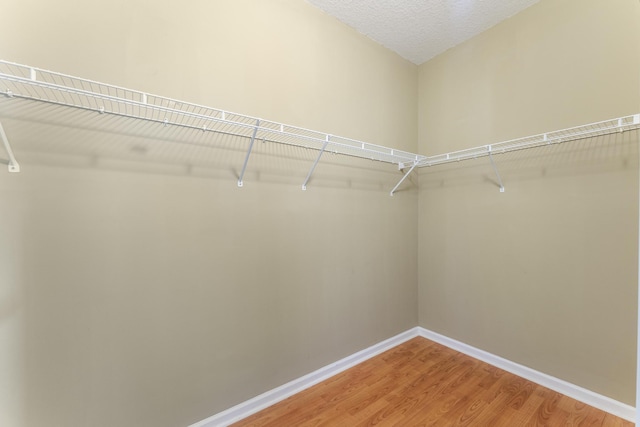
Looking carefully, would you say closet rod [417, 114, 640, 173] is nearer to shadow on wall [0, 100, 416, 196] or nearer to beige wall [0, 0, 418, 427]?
beige wall [0, 0, 418, 427]

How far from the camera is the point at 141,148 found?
3.80 feet

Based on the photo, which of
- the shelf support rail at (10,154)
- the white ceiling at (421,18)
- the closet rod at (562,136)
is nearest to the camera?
the shelf support rail at (10,154)

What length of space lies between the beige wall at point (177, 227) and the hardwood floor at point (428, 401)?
0.18m

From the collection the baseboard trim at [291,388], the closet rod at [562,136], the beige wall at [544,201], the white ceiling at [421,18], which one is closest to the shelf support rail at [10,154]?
the baseboard trim at [291,388]

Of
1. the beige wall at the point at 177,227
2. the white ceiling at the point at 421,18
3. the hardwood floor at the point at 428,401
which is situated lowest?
the hardwood floor at the point at 428,401

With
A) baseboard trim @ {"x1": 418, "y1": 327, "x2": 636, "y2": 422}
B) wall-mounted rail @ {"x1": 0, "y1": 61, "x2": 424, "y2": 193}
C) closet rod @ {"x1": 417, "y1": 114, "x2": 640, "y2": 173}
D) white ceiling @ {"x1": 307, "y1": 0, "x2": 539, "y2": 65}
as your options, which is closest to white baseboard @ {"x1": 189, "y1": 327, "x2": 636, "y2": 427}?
baseboard trim @ {"x1": 418, "y1": 327, "x2": 636, "y2": 422}

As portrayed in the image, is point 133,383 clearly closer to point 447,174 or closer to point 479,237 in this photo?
point 479,237

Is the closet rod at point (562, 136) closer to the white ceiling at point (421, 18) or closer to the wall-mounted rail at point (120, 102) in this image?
the white ceiling at point (421, 18)

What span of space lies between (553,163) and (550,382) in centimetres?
142

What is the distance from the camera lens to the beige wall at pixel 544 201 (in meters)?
1.41

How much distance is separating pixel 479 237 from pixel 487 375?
0.98m

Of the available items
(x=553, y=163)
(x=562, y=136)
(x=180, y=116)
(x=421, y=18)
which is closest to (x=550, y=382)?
(x=553, y=163)

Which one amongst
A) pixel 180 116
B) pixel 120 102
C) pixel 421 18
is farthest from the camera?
pixel 421 18

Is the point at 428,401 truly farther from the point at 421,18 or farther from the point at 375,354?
the point at 421,18
